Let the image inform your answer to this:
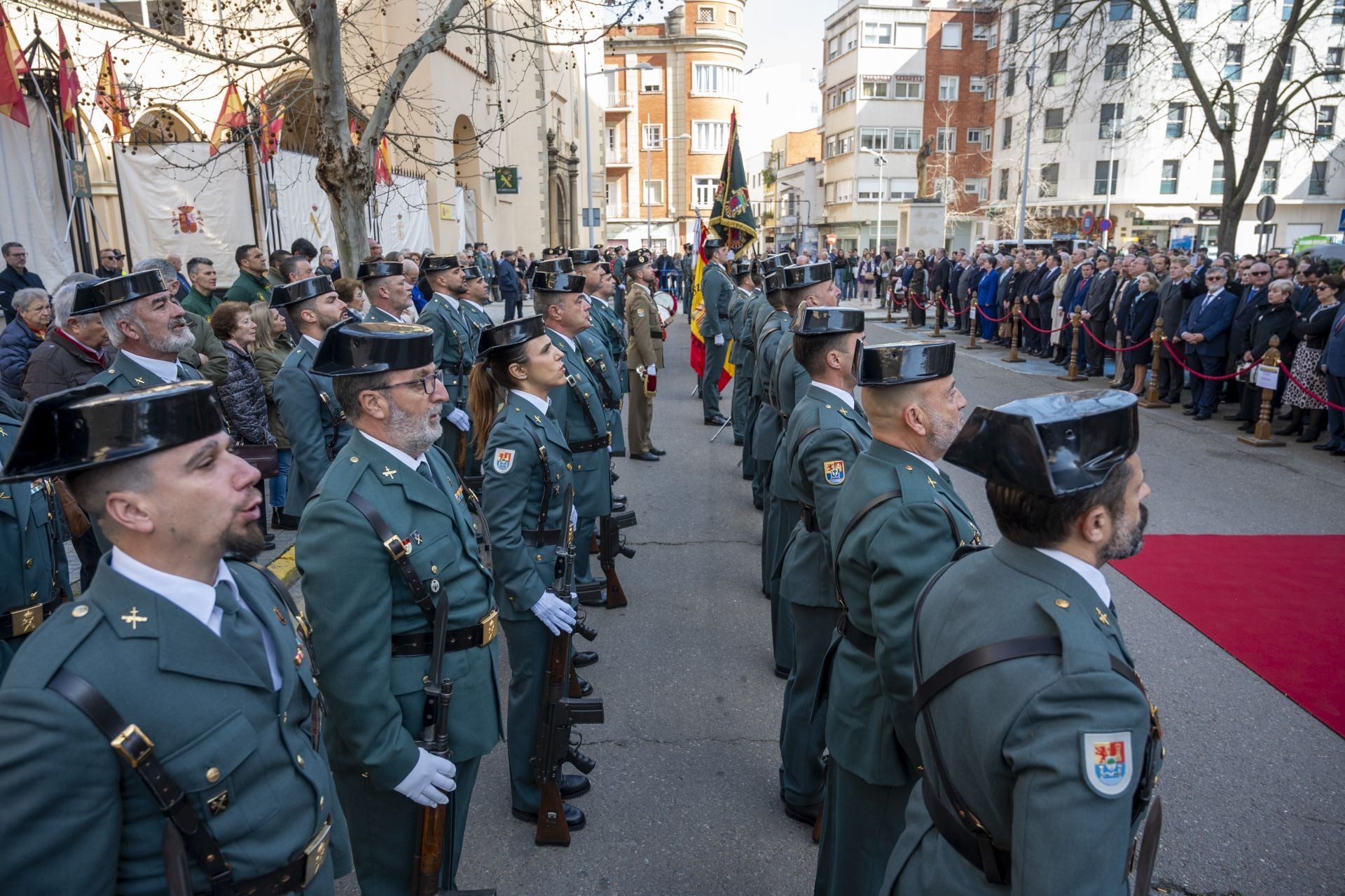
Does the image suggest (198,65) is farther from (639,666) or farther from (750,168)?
(750,168)

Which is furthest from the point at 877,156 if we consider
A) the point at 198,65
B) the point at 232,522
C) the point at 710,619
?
the point at 232,522

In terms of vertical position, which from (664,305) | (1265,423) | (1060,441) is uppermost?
(1060,441)

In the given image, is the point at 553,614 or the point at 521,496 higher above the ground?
the point at 521,496

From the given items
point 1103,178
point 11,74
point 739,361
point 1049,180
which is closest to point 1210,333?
point 739,361

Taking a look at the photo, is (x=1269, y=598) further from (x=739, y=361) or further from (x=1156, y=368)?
(x=1156, y=368)

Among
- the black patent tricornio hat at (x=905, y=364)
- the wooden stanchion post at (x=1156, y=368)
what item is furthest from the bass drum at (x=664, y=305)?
the black patent tricornio hat at (x=905, y=364)

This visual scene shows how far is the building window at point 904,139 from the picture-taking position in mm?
59875

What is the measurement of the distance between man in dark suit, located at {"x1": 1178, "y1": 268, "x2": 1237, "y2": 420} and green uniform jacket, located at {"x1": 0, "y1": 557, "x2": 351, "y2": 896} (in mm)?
13506

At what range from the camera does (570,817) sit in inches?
152

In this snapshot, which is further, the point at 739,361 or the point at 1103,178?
the point at 1103,178

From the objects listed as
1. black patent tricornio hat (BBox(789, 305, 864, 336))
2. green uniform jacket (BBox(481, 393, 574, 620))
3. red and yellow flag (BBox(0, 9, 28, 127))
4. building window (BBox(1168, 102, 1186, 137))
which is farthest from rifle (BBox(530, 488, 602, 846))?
building window (BBox(1168, 102, 1186, 137))

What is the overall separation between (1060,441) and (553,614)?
2352 mm

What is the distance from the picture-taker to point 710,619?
20.0ft

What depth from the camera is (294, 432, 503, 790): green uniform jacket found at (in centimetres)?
251
